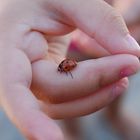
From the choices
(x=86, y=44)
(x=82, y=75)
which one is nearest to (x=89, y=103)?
(x=82, y=75)

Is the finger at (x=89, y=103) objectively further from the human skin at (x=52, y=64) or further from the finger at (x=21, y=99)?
the finger at (x=21, y=99)

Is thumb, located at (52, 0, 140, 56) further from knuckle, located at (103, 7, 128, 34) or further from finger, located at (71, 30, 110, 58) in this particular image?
finger, located at (71, 30, 110, 58)

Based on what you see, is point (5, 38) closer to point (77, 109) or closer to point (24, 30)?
point (24, 30)

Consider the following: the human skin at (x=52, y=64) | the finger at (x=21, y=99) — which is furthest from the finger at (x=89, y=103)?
the finger at (x=21, y=99)

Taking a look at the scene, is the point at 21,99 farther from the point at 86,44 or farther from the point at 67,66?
the point at 86,44

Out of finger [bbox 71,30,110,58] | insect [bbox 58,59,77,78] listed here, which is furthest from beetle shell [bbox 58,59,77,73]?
finger [bbox 71,30,110,58]

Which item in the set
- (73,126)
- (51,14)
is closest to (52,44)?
(51,14)
